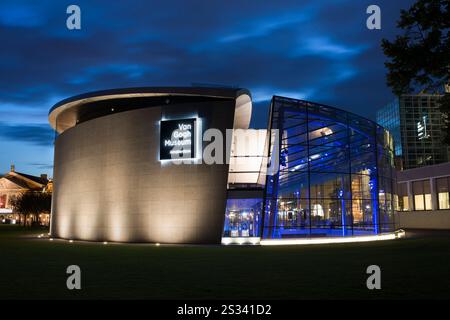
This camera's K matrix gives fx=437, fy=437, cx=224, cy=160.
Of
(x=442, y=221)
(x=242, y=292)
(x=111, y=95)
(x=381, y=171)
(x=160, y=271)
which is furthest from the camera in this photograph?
(x=442, y=221)

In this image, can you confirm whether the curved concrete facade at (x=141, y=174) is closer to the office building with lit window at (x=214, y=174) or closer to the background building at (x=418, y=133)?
the office building with lit window at (x=214, y=174)

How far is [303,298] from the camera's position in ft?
35.0

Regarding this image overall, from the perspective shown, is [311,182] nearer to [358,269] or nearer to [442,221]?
[358,269]

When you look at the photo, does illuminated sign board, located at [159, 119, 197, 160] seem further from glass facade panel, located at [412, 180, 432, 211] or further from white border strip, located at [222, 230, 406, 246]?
glass facade panel, located at [412, 180, 432, 211]

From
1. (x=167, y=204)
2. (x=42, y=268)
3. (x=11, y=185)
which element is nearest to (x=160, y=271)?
(x=42, y=268)

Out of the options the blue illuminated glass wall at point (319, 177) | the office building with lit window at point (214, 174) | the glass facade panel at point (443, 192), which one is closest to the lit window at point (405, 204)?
the glass facade panel at point (443, 192)

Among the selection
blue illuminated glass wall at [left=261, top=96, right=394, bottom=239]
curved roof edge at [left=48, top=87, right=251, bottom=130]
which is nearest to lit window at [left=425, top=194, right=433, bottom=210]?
blue illuminated glass wall at [left=261, top=96, right=394, bottom=239]

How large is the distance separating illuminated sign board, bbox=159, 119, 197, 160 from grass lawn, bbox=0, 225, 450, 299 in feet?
37.2

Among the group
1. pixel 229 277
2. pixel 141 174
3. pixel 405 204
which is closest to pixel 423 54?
pixel 229 277

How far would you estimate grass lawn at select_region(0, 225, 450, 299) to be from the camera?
37.2 ft

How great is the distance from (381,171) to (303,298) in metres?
30.2

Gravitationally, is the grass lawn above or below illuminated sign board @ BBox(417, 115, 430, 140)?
below

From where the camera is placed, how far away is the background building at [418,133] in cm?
9669

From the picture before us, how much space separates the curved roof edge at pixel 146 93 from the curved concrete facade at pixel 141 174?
0.08 m
